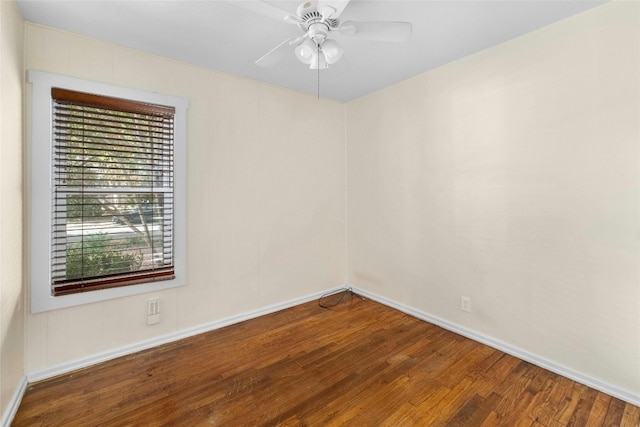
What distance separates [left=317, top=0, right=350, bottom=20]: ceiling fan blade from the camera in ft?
4.50

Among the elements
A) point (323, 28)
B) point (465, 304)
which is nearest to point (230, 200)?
point (323, 28)

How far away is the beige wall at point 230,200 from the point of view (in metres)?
2.13

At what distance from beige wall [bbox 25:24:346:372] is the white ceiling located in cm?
20

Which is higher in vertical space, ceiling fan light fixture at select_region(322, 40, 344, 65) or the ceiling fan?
the ceiling fan

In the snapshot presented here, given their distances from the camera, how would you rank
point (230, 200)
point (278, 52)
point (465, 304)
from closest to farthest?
point (278, 52) < point (465, 304) < point (230, 200)

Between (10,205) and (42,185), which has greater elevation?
(42,185)

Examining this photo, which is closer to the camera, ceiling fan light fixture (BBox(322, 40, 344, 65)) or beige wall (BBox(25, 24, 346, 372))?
ceiling fan light fixture (BBox(322, 40, 344, 65))

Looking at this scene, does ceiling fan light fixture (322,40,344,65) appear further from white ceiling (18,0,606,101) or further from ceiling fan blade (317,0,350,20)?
white ceiling (18,0,606,101)

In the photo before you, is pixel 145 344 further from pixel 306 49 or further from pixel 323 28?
pixel 323 28

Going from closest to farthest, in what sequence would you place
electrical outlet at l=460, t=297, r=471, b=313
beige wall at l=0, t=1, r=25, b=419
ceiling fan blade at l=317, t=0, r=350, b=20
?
ceiling fan blade at l=317, t=0, r=350, b=20, beige wall at l=0, t=1, r=25, b=419, electrical outlet at l=460, t=297, r=471, b=313

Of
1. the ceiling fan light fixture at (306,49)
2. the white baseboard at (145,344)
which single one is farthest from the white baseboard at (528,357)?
the ceiling fan light fixture at (306,49)

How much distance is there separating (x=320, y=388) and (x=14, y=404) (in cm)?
180

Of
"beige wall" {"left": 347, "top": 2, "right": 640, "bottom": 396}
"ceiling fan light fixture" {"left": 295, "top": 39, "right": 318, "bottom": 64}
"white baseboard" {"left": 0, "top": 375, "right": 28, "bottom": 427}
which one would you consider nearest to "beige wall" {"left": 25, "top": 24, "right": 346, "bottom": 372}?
"white baseboard" {"left": 0, "top": 375, "right": 28, "bottom": 427}

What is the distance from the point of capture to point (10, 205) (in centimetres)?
164
